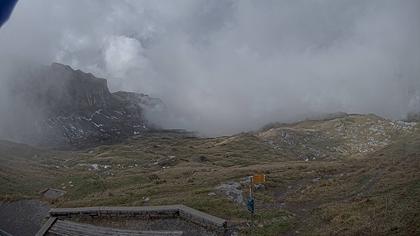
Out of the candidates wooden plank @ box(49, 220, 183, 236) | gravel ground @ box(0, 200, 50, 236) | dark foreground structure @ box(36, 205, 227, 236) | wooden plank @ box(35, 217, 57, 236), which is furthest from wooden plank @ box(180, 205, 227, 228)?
gravel ground @ box(0, 200, 50, 236)

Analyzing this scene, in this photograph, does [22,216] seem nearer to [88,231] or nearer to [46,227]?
[46,227]

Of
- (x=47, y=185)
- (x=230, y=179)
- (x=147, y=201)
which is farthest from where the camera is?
(x=47, y=185)

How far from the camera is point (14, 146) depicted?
195 metres

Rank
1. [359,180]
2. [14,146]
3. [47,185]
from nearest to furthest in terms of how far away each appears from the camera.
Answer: [359,180] < [47,185] < [14,146]

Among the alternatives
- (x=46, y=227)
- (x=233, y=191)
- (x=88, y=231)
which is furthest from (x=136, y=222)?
(x=233, y=191)

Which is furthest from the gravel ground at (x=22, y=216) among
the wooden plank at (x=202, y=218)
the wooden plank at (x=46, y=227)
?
the wooden plank at (x=202, y=218)

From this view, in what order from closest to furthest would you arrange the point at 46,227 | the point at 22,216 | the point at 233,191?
1. the point at 46,227
2. the point at 233,191
3. the point at 22,216

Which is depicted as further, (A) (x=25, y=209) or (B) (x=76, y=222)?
(A) (x=25, y=209)

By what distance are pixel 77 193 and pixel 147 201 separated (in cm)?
1790

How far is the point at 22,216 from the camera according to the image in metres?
37.9

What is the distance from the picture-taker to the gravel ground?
110ft

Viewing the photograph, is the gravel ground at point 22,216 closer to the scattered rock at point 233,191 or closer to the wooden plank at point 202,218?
the wooden plank at point 202,218

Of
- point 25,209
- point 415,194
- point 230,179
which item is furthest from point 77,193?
point 415,194

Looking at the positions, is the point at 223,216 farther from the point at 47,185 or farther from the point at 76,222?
the point at 47,185
